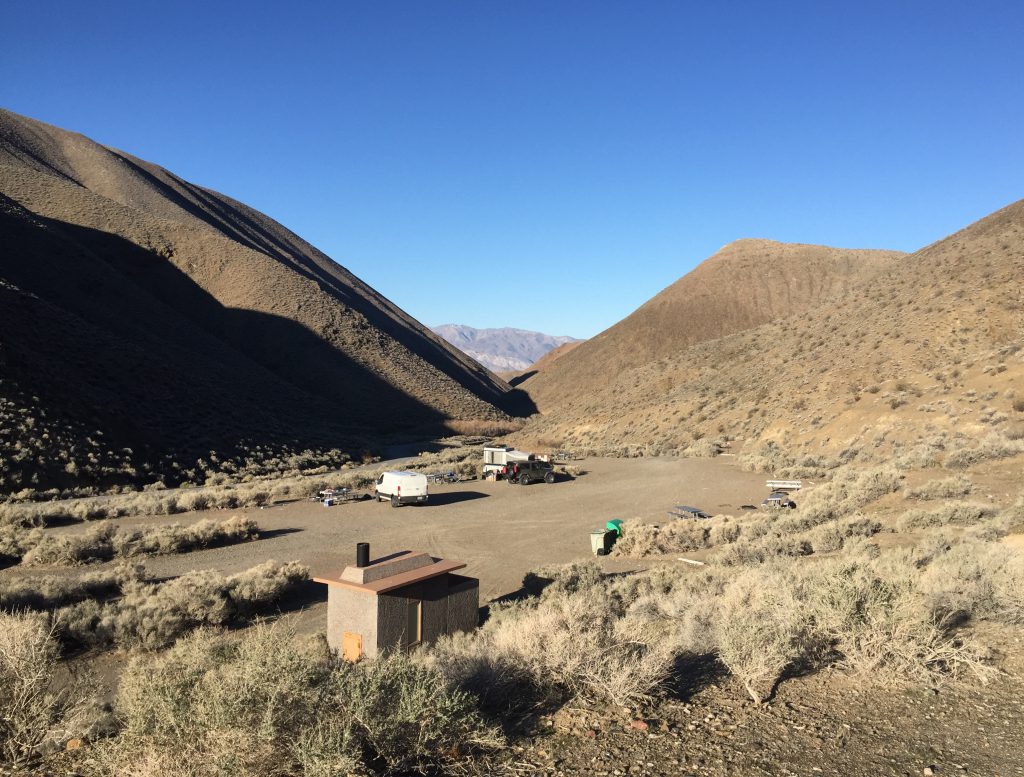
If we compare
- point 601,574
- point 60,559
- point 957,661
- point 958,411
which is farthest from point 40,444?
point 958,411

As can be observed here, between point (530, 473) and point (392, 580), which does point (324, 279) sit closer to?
point (530, 473)

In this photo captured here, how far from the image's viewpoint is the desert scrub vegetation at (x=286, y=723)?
4.30 metres

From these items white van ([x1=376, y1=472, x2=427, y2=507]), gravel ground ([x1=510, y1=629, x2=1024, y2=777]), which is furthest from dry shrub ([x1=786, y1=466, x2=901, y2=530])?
white van ([x1=376, y1=472, x2=427, y2=507])

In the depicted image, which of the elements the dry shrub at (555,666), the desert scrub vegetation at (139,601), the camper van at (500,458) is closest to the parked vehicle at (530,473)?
the camper van at (500,458)

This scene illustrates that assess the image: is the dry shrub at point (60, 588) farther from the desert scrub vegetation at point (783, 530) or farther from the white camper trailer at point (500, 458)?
the white camper trailer at point (500, 458)

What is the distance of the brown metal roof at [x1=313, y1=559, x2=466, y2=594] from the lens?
31.0 ft

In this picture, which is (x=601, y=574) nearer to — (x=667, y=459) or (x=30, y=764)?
(x=30, y=764)

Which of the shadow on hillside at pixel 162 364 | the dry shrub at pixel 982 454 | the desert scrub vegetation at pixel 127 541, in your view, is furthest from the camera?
the shadow on hillside at pixel 162 364

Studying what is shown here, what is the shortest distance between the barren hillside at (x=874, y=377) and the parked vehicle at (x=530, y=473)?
469 inches

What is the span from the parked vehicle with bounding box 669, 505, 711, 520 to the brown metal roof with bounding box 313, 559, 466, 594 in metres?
13.0

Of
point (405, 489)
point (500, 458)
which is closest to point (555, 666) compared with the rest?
point (405, 489)

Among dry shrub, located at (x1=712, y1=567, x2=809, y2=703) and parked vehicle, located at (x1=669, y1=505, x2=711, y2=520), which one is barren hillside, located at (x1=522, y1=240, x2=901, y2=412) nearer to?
parked vehicle, located at (x1=669, y1=505, x2=711, y2=520)

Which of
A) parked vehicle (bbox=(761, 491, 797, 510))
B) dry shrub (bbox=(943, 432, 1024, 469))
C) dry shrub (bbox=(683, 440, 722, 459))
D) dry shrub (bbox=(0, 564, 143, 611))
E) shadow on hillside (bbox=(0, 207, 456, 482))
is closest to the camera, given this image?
dry shrub (bbox=(0, 564, 143, 611))

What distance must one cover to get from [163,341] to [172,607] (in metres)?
51.2
